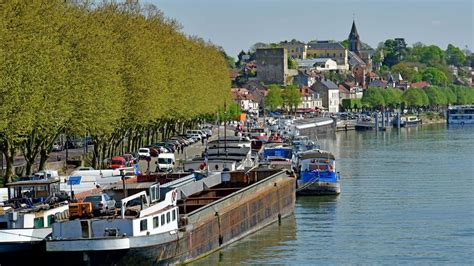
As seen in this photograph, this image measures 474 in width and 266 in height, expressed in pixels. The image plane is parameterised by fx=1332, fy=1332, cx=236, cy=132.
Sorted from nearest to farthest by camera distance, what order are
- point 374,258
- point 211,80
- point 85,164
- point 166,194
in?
point 166,194, point 374,258, point 85,164, point 211,80

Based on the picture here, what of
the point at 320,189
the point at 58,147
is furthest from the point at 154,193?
the point at 58,147

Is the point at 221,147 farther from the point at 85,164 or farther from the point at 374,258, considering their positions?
the point at 374,258

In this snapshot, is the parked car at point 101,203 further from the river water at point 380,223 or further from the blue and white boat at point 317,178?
the blue and white boat at point 317,178

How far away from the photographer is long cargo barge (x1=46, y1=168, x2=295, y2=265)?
1432 inches

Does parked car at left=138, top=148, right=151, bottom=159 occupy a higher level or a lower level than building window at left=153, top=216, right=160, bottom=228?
higher

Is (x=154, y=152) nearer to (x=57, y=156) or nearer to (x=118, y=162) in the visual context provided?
(x=57, y=156)

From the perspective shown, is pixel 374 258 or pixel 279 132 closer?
pixel 374 258

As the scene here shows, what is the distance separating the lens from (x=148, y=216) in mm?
38312

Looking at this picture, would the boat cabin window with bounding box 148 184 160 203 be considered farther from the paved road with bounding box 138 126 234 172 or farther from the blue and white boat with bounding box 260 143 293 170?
the paved road with bounding box 138 126 234 172

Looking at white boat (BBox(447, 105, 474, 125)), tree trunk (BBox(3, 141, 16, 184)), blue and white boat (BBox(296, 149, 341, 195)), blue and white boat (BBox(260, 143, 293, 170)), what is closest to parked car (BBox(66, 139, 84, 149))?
blue and white boat (BBox(260, 143, 293, 170))

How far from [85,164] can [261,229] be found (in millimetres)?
21222

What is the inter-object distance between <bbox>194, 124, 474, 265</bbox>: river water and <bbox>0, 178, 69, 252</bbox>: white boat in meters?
5.27

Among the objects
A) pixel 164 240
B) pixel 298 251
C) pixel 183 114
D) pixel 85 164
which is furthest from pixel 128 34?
pixel 164 240

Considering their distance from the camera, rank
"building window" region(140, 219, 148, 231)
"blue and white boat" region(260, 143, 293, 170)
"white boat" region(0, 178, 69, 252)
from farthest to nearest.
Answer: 1. "blue and white boat" region(260, 143, 293, 170)
2. "building window" region(140, 219, 148, 231)
3. "white boat" region(0, 178, 69, 252)
